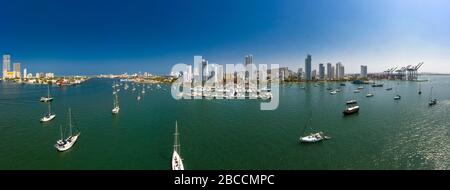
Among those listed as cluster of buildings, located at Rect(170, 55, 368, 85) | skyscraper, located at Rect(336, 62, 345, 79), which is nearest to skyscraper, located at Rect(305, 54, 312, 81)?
cluster of buildings, located at Rect(170, 55, 368, 85)

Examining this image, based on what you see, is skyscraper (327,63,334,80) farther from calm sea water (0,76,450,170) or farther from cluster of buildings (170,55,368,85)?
calm sea water (0,76,450,170)

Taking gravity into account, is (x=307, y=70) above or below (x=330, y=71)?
below

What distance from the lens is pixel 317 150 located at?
12469 mm

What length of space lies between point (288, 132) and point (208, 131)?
478cm

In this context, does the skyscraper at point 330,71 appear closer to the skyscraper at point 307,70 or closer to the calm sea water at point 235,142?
the skyscraper at point 307,70

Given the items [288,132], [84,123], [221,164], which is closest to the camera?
[221,164]

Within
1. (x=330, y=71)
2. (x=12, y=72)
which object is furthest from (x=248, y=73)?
(x=12, y=72)

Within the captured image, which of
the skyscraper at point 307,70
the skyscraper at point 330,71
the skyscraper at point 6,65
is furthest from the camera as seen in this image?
the skyscraper at point 6,65

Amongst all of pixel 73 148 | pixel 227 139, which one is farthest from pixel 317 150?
pixel 73 148

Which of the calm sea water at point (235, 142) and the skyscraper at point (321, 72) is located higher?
the skyscraper at point (321, 72)

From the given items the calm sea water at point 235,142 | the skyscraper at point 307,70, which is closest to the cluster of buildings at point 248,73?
the skyscraper at point 307,70

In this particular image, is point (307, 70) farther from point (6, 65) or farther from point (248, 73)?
point (6, 65)

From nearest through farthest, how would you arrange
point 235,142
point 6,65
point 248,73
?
point 235,142 < point 248,73 < point 6,65
